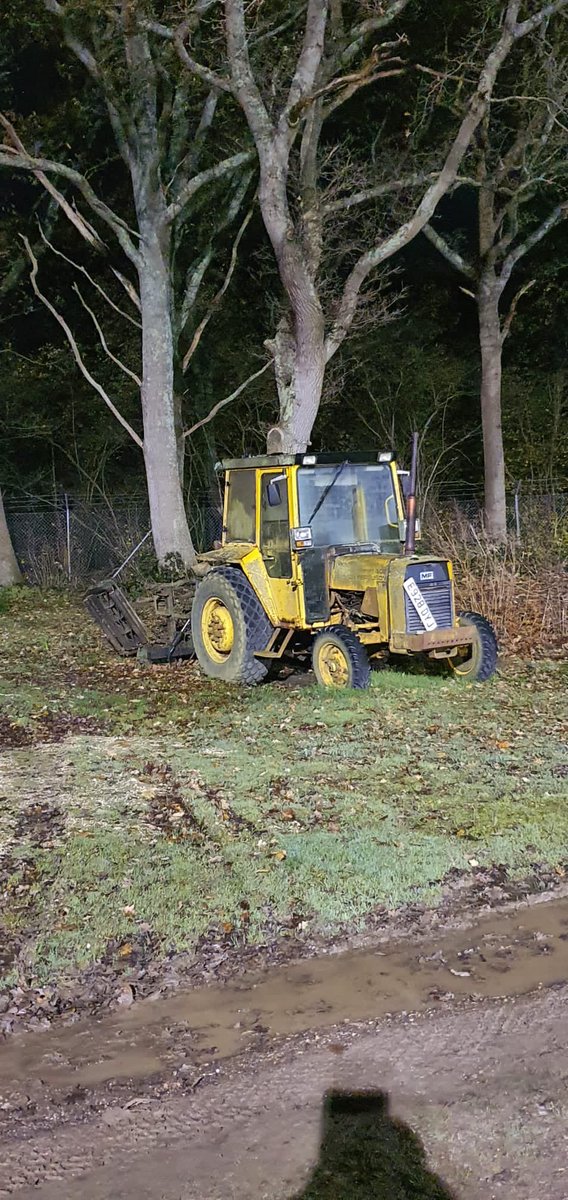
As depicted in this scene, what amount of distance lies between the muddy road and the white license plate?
4.60 m

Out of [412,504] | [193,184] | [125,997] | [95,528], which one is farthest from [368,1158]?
[95,528]

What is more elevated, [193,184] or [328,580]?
[193,184]

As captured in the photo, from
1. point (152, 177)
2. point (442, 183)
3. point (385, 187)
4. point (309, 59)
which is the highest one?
point (309, 59)

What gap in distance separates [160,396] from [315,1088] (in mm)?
13207

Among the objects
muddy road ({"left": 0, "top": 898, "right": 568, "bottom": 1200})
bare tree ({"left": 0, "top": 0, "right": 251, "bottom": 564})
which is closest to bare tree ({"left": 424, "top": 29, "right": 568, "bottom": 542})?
bare tree ({"left": 0, "top": 0, "right": 251, "bottom": 564})

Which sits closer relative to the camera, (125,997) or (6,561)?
(125,997)

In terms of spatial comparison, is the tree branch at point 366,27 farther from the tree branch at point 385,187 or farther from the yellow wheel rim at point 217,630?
the yellow wheel rim at point 217,630

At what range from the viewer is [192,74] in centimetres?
1426

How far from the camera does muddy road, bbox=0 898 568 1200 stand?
120 inches

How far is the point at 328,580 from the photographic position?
9508 millimetres

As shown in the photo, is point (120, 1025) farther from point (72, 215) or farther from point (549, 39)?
point (549, 39)

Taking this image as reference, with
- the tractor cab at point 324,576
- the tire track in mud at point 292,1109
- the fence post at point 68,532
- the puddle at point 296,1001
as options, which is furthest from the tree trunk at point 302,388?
the tire track in mud at point 292,1109

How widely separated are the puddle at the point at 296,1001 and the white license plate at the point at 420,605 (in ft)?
14.1

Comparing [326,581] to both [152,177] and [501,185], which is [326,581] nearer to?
[152,177]
